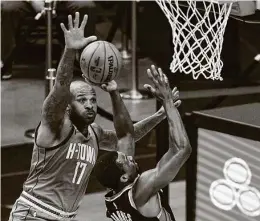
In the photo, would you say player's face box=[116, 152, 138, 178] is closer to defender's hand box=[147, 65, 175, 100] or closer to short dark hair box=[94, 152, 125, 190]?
short dark hair box=[94, 152, 125, 190]

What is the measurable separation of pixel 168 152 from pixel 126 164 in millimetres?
195

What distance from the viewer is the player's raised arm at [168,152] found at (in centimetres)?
301

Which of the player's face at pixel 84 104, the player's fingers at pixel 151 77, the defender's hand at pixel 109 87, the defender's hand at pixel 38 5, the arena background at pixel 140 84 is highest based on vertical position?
the defender's hand at pixel 38 5

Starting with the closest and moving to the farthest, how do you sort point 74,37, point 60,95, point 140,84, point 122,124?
point 74,37, point 60,95, point 122,124, point 140,84

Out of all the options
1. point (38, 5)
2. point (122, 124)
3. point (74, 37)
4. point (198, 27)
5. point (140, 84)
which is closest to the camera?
point (74, 37)

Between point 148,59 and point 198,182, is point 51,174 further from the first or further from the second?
point 148,59

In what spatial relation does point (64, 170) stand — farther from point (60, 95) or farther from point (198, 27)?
point (198, 27)

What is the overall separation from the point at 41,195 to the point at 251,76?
360cm

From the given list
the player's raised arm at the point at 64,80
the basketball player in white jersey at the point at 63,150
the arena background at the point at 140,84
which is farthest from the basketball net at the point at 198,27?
the player's raised arm at the point at 64,80

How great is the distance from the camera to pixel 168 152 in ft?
10.2

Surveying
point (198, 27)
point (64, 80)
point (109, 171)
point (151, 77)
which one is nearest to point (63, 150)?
point (109, 171)

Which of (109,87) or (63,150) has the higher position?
(109,87)

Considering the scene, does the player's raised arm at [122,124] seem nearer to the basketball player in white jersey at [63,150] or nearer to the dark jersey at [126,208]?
the basketball player in white jersey at [63,150]

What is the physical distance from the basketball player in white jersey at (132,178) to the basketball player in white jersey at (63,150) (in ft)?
0.26
